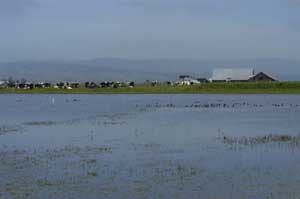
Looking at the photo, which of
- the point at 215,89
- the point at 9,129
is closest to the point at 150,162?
the point at 9,129

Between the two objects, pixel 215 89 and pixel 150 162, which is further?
pixel 215 89

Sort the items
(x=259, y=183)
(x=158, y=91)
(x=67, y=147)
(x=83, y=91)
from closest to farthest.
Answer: (x=259, y=183) < (x=67, y=147) < (x=158, y=91) < (x=83, y=91)

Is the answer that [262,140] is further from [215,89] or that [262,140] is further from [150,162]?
[215,89]

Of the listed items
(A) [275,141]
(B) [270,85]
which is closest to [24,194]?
(A) [275,141]

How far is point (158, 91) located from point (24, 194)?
367 ft

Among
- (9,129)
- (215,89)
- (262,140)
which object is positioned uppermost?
(215,89)

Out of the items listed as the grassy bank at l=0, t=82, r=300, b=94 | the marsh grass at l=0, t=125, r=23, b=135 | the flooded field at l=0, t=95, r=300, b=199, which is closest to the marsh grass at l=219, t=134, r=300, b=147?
the flooded field at l=0, t=95, r=300, b=199

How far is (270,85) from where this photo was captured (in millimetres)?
120125

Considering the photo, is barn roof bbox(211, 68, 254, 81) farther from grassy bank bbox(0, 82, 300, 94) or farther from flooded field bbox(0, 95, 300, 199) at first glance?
flooded field bbox(0, 95, 300, 199)

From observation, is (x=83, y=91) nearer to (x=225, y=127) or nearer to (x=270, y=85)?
(x=270, y=85)

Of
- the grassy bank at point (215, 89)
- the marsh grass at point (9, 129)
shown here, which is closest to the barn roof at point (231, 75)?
the grassy bank at point (215, 89)

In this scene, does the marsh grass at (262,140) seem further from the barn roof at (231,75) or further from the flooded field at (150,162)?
the barn roof at (231,75)

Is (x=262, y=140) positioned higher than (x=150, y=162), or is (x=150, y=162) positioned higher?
(x=262, y=140)

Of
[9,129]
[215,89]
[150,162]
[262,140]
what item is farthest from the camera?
[215,89]
